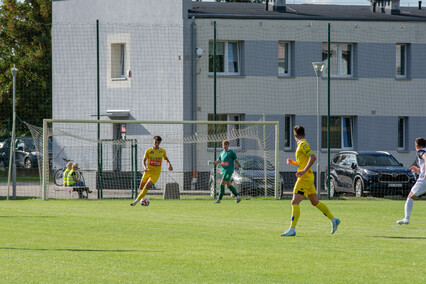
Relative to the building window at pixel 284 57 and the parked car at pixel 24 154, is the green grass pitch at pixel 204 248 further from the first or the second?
the parked car at pixel 24 154

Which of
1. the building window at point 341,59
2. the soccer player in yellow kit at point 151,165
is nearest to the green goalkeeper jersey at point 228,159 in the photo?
the soccer player in yellow kit at point 151,165

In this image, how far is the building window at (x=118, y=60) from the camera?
3316cm

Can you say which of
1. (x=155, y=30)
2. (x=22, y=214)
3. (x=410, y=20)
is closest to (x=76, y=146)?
(x=155, y=30)

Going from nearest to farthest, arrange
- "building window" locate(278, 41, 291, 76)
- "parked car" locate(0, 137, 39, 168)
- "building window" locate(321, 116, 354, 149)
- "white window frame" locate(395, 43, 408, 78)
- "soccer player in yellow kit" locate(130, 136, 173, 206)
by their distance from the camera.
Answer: "soccer player in yellow kit" locate(130, 136, 173, 206) → "building window" locate(278, 41, 291, 76) → "building window" locate(321, 116, 354, 149) → "white window frame" locate(395, 43, 408, 78) → "parked car" locate(0, 137, 39, 168)

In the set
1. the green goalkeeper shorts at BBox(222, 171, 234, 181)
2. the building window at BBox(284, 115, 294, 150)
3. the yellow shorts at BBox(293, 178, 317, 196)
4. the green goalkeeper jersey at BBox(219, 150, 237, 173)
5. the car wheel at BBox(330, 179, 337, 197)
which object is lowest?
the car wheel at BBox(330, 179, 337, 197)

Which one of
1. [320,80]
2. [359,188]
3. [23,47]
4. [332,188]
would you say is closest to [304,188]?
[359,188]

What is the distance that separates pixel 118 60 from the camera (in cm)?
3331

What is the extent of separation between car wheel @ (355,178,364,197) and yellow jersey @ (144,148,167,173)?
9.01m

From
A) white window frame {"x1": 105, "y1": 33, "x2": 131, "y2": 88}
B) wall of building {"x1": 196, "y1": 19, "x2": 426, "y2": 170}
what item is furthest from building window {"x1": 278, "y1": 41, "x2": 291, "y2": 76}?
white window frame {"x1": 105, "y1": 33, "x2": 131, "y2": 88}

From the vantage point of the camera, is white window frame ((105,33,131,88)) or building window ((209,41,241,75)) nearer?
white window frame ((105,33,131,88))

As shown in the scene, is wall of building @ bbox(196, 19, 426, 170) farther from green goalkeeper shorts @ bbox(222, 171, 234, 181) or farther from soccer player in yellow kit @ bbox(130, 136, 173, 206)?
soccer player in yellow kit @ bbox(130, 136, 173, 206)

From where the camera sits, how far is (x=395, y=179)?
25.8m

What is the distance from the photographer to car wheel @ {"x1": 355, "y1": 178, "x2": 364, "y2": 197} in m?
26.2

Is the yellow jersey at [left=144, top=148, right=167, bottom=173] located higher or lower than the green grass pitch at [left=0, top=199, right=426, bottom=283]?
higher
